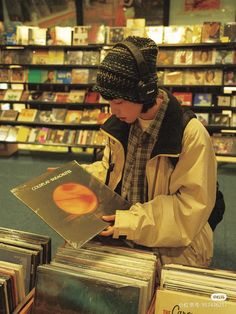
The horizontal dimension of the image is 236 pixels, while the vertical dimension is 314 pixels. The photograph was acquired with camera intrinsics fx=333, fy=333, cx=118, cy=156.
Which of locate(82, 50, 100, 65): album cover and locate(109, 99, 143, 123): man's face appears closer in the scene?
locate(109, 99, 143, 123): man's face

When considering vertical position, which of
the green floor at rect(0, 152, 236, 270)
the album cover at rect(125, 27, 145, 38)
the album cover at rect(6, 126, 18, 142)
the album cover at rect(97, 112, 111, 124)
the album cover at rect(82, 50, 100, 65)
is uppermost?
the album cover at rect(125, 27, 145, 38)

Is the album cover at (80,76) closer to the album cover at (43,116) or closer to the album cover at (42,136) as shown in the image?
the album cover at (43,116)

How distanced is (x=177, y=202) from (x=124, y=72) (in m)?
0.54

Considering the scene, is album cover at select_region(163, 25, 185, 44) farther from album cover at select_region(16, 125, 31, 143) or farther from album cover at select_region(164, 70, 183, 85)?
album cover at select_region(16, 125, 31, 143)

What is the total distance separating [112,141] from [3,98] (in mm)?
4147

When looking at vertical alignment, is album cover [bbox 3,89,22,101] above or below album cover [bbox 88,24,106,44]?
below

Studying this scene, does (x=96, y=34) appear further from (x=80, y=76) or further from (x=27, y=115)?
(x=27, y=115)

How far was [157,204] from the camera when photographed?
1.29 meters

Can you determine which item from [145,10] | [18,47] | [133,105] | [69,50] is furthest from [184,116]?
[145,10]

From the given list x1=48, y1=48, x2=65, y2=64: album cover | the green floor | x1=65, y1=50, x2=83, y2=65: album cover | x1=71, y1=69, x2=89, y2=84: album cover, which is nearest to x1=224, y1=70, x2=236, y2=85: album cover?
the green floor

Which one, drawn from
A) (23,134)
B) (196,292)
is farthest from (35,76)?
(196,292)

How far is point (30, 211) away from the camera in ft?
11.7

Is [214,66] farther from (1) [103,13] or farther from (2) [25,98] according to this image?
(2) [25,98]

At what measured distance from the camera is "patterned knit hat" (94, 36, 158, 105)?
1.08 m
